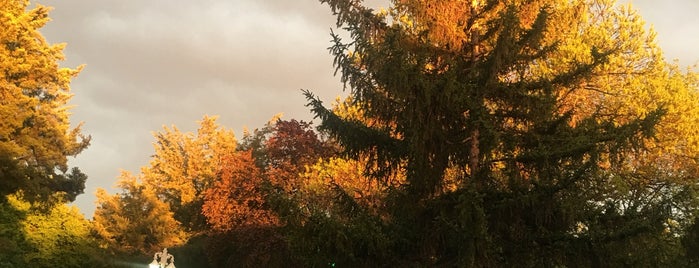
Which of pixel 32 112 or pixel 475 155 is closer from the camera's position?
pixel 475 155

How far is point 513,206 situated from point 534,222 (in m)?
0.73

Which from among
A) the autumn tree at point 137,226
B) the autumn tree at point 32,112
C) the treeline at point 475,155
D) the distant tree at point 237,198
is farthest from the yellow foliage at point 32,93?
the treeline at point 475,155

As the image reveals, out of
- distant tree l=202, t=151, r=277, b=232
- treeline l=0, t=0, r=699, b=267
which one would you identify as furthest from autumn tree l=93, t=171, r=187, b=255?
treeline l=0, t=0, r=699, b=267

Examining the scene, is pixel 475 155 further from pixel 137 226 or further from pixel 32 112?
pixel 137 226

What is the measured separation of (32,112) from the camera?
27750 mm

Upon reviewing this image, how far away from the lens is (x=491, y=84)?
44.0 feet

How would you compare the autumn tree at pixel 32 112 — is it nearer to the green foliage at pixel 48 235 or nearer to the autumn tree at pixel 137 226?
the green foliage at pixel 48 235

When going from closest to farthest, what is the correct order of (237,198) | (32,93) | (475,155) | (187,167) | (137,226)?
(475,155) → (32,93) → (237,198) → (137,226) → (187,167)

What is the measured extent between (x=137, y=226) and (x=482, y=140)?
4252cm

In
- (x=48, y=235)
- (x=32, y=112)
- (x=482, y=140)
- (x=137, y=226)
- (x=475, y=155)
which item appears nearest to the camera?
(x=482, y=140)

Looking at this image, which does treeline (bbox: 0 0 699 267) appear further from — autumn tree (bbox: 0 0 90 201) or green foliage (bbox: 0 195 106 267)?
green foliage (bbox: 0 195 106 267)

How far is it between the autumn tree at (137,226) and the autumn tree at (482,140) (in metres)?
38.4

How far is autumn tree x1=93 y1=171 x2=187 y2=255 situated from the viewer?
49.0m

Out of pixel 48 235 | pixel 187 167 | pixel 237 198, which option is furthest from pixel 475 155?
pixel 187 167
